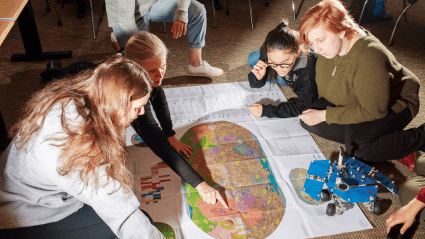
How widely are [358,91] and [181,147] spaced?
2.82 feet

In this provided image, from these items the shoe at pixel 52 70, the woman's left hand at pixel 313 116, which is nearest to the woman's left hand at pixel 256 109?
the woman's left hand at pixel 313 116

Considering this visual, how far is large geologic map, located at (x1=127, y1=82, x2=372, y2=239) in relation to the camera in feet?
4.35

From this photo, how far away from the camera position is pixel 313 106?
5.70 ft

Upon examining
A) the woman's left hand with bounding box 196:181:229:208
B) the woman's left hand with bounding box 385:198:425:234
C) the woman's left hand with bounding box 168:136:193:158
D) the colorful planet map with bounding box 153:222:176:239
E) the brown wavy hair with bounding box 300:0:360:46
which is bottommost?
the colorful planet map with bounding box 153:222:176:239

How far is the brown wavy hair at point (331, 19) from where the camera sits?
4.31 feet

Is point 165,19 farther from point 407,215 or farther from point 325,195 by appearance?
point 407,215

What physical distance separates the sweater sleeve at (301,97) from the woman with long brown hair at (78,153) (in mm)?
980

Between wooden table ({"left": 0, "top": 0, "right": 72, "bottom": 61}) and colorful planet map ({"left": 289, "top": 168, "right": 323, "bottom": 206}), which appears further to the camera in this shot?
wooden table ({"left": 0, "top": 0, "right": 72, "bottom": 61})

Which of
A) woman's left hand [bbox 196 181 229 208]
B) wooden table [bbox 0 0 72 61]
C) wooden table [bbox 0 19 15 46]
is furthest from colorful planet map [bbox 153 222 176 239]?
wooden table [bbox 0 0 72 61]

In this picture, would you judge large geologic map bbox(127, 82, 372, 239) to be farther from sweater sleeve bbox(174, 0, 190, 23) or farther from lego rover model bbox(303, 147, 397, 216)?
sweater sleeve bbox(174, 0, 190, 23)

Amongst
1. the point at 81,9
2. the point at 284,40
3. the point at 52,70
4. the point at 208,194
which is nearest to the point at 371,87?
the point at 284,40

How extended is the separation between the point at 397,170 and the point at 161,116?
119 cm

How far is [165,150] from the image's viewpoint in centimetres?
132

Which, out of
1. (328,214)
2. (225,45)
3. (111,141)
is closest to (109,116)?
(111,141)
